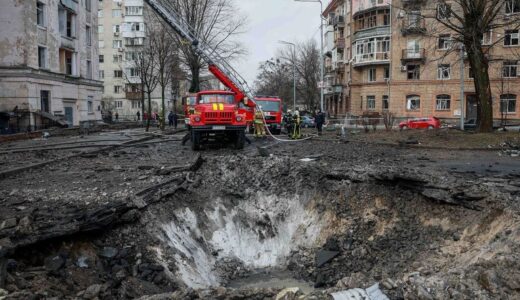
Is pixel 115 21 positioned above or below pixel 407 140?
above

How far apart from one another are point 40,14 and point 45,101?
20.6 ft

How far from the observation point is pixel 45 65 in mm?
32094

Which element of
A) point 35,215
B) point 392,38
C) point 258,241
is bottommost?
point 258,241

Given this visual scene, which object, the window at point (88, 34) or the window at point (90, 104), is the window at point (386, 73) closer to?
the window at point (90, 104)

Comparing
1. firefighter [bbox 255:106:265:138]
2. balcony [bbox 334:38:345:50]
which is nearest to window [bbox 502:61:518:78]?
balcony [bbox 334:38:345:50]

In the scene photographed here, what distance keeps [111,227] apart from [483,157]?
41.4ft

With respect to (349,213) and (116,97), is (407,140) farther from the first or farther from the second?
(116,97)

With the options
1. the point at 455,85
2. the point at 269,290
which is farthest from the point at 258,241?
the point at 455,85

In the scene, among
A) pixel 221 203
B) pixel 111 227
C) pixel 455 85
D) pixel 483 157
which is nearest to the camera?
pixel 111 227

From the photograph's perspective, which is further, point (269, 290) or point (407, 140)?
point (407, 140)

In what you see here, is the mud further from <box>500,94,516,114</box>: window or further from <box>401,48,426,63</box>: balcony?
<box>401,48,426,63</box>: balcony

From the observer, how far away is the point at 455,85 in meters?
44.0

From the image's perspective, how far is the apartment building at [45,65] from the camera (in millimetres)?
28953

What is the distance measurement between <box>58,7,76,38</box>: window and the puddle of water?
3360 cm
